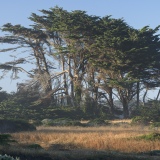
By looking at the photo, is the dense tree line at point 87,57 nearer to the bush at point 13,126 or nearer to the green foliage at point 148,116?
the green foliage at point 148,116

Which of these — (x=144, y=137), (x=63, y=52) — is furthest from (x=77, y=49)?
(x=144, y=137)

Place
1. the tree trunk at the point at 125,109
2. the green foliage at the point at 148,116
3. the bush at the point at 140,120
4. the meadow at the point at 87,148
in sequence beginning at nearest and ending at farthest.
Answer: the meadow at the point at 87,148 → the bush at the point at 140,120 → the green foliage at the point at 148,116 → the tree trunk at the point at 125,109

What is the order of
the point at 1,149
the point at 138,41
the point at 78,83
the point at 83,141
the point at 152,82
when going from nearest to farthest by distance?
the point at 1,149, the point at 83,141, the point at 138,41, the point at 152,82, the point at 78,83

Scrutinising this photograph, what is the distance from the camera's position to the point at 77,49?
50.4 m

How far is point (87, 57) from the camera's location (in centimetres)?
5075

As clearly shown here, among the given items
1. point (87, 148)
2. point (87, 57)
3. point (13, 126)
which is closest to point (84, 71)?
point (87, 57)

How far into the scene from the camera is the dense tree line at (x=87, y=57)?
47.2m

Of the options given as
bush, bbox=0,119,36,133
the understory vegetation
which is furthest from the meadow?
the understory vegetation

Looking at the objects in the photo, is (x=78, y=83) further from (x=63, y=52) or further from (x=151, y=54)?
(x=151, y=54)

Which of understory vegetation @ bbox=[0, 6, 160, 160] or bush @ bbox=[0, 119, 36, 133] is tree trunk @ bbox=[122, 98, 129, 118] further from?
bush @ bbox=[0, 119, 36, 133]

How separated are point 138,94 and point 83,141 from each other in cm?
3299

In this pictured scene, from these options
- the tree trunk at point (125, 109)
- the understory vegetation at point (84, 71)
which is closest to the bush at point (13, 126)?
the understory vegetation at point (84, 71)

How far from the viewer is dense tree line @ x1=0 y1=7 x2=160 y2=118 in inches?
1858

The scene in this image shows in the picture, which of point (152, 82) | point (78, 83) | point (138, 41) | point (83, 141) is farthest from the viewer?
point (78, 83)
